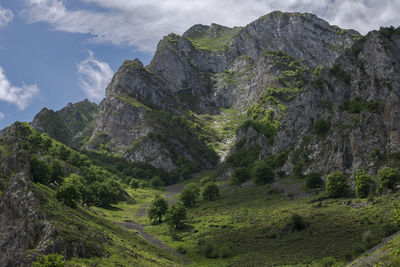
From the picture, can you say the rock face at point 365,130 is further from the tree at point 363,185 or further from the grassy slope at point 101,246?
the grassy slope at point 101,246

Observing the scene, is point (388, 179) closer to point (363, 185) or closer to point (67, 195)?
point (363, 185)

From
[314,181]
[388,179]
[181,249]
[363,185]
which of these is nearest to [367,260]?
[181,249]

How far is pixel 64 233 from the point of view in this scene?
59.3 meters

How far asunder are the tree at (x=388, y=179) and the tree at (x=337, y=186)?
14.0 m

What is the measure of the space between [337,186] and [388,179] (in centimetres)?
1863

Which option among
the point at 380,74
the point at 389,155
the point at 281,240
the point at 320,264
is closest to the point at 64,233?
the point at 320,264

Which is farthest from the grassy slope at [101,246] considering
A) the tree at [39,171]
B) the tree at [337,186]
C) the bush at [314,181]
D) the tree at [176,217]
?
the bush at [314,181]

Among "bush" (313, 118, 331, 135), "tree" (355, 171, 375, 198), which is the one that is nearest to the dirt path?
"tree" (355, 171, 375, 198)

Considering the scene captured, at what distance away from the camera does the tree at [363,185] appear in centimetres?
11475

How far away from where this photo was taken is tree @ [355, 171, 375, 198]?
115 metres

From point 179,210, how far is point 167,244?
19.8 metres

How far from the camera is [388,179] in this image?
110m

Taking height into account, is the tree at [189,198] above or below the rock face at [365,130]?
below

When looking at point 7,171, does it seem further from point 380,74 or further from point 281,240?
point 380,74
